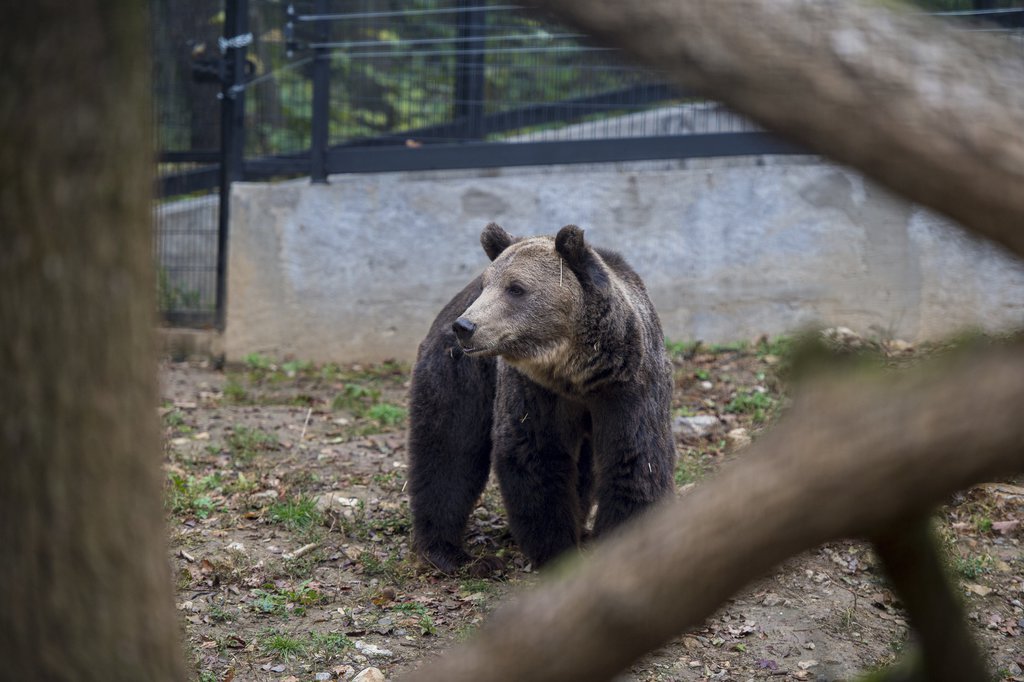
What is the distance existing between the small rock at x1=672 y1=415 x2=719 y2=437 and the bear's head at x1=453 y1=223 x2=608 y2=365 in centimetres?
252

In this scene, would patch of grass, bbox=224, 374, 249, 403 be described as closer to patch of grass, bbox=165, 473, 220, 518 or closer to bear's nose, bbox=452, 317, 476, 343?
patch of grass, bbox=165, 473, 220, 518

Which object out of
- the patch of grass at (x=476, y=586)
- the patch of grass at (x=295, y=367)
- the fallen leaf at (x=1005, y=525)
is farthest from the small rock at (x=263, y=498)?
the fallen leaf at (x=1005, y=525)

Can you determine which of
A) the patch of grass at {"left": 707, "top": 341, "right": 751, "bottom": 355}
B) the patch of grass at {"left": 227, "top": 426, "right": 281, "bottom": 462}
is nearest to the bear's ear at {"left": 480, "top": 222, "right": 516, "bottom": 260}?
the patch of grass at {"left": 227, "top": 426, "right": 281, "bottom": 462}

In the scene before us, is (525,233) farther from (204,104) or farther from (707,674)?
(707,674)

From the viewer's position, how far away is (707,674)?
15.0 feet

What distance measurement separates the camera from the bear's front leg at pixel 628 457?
512 centimetres

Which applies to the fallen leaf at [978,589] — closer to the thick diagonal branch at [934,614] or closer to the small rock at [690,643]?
the small rock at [690,643]

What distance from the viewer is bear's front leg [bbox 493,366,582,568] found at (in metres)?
5.38

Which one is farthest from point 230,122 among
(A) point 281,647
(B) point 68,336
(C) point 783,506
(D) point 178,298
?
(C) point 783,506

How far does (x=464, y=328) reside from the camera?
5.14m

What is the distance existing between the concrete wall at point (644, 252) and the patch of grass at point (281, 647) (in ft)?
18.8

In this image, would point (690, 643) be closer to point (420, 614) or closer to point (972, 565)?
point (420, 614)

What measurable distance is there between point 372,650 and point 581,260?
7.12 feet

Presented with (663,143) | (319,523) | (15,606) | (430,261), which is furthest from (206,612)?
(663,143)
